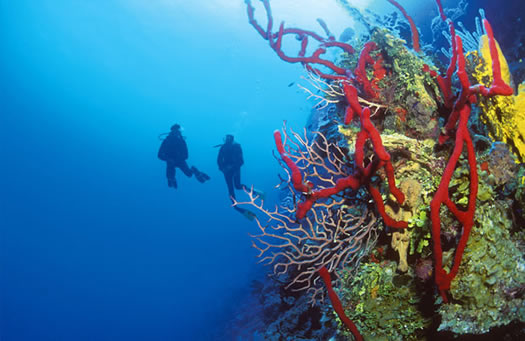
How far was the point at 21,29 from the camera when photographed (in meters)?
53.9

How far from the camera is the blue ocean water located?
1732 inches

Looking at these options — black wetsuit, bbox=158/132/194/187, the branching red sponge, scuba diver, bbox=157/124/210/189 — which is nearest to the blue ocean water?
scuba diver, bbox=157/124/210/189

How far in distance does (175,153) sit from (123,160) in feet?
399

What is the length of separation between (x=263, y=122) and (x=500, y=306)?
491ft

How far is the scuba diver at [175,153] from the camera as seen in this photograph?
11.1m

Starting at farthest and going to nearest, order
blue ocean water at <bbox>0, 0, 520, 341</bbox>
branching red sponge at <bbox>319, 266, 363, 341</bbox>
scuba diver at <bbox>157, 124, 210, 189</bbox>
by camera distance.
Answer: blue ocean water at <bbox>0, 0, 520, 341</bbox>, scuba diver at <bbox>157, 124, 210, 189</bbox>, branching red sponge at <bbox>319, 266, 363, 341</bbox>

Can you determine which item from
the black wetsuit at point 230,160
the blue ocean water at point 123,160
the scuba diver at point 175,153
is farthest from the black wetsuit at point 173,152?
the blue ocean water at point 123,160

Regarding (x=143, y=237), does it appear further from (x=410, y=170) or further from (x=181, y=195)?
(x=410, y=170)

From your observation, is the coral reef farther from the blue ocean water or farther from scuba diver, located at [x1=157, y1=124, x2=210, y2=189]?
the blue ocean water

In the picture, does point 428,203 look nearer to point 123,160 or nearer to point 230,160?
point 230,160

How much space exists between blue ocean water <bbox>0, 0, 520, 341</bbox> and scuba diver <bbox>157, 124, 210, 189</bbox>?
399 inches

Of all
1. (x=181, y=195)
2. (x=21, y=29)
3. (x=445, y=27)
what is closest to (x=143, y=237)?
(x=181, y=195)

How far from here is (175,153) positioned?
37.7ft

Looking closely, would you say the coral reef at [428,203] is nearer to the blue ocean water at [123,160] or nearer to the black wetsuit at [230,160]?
the black wetsuit at [230,160]
